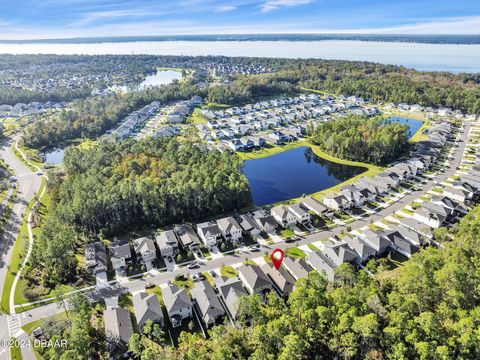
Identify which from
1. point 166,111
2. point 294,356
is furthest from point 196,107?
point 294,356

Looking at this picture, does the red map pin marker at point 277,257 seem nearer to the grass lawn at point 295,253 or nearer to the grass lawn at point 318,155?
the grass lawn at point 295,253

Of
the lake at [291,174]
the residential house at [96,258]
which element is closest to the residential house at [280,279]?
the lake at [291,174]

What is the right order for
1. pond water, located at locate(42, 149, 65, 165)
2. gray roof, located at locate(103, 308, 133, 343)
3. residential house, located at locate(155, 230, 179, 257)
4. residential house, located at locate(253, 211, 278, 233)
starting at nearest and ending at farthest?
1. gray roof, located at locate(103, 308, 133, 343)
2. residential house, located at locate(155, 230, 179, 257)
3. residential house, located at locate(253, 211, 278, 233)
4. pond water, located at locate(42, 149, 65, 165)

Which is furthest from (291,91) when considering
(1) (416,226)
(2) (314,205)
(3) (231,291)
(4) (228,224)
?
(3) (231,291)

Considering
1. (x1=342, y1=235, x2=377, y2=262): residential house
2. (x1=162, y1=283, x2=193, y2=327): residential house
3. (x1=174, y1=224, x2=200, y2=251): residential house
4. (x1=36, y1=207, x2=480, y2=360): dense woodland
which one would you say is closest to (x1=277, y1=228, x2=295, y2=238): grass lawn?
(x1=342, y1=235, x2=377, y2=262): residential house

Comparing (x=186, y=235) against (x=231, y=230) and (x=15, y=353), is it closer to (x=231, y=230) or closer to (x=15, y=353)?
(x=231, y=230)

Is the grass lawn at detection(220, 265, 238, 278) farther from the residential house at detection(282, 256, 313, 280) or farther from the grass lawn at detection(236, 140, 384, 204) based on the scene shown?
the grass lawn at detection(236, 140, 384, 204)
